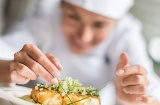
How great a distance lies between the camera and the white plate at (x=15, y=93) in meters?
0.44

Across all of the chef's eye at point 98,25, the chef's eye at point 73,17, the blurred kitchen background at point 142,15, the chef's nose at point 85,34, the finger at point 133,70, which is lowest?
the finger at point 133,70

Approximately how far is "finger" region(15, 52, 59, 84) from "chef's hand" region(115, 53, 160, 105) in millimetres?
100

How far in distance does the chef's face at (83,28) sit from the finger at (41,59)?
50 cm

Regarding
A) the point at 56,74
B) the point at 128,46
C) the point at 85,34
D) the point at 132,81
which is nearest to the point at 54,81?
the point at 56,74

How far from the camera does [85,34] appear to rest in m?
1.02

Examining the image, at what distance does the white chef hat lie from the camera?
1.01 meters

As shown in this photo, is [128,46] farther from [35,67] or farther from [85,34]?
[35,67]

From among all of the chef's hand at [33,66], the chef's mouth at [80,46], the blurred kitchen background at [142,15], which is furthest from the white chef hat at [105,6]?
the chef's hand at [33,66]

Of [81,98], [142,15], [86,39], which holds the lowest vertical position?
[81,98]

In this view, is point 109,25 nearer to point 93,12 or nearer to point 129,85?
point 93,12

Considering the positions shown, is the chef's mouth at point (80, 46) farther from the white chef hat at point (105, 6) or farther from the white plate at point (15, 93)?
the white plate at point (15, 93)

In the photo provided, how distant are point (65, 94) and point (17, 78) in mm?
100

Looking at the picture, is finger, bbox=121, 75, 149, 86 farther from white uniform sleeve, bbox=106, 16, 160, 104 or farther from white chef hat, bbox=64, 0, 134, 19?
white uniform sleeve, bbox=106, 16, 160, 104

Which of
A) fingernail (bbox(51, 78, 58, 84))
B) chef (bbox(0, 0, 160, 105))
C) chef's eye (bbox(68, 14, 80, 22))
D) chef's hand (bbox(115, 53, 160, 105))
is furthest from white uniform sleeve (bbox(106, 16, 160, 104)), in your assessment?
fingernail (bbox(51, 78, 58, 84))
